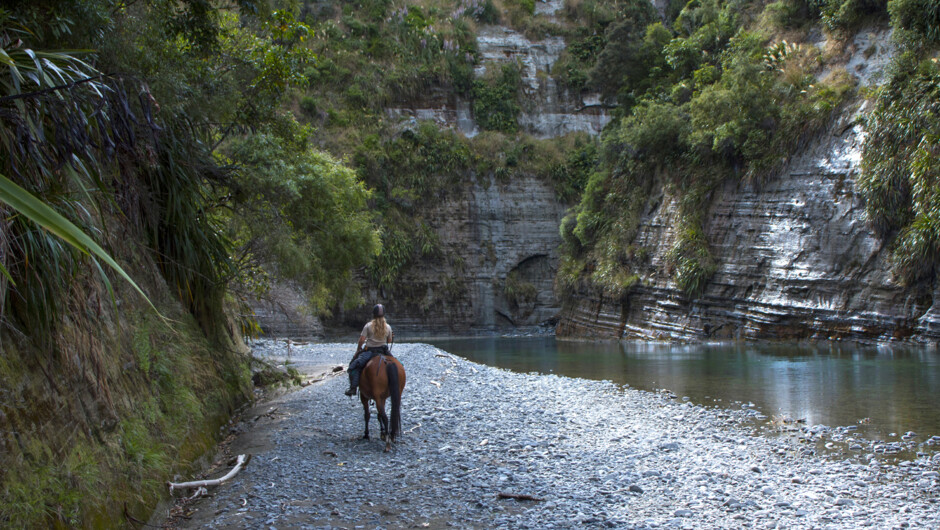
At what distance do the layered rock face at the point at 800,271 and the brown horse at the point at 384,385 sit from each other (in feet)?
52.8

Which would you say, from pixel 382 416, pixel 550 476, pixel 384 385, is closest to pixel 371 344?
pixel 384 385

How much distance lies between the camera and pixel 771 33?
89.4ft

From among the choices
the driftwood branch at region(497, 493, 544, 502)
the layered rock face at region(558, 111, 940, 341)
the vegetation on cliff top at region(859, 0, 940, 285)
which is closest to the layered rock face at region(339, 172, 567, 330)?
the layered rock face at region(558, 111, 940, 341)

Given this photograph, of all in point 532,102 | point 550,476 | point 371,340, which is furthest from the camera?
point 532,102

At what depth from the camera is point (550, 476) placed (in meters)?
6.61

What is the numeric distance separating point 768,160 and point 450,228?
20675 mm

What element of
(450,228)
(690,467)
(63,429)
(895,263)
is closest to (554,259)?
(450,228)

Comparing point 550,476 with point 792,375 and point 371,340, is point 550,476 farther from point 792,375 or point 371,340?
point 792,375

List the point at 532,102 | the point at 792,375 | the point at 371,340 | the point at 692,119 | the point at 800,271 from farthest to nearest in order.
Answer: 1. the point at 532,102
2. the point at 692,119
3. the point at 800,271
4. the point at 792,375
5. the point at 371,340

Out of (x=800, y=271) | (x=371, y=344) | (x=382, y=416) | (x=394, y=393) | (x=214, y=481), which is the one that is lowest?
(x=214, y=481)

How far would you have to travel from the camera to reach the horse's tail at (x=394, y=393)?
772cm

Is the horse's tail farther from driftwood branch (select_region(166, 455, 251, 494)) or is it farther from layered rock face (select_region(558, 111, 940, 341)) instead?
layered rock face (select_region(558, 111, 940, 341))

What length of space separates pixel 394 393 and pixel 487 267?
32.2 meters

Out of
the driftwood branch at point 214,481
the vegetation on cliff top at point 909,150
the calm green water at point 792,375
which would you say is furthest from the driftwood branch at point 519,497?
the vegetation on cliff top at point 909,150
